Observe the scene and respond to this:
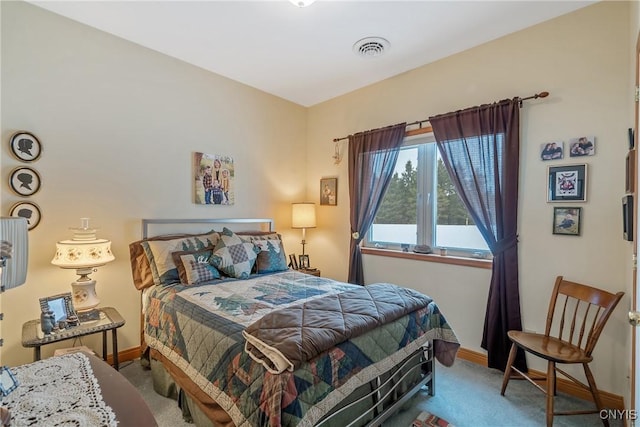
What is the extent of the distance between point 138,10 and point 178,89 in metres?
0.76

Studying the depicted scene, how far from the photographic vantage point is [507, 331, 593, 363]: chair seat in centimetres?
179

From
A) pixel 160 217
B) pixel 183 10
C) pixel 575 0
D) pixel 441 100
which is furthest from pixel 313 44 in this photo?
pixel 160 217

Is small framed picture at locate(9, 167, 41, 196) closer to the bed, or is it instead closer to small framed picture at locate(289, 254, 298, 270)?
the bed

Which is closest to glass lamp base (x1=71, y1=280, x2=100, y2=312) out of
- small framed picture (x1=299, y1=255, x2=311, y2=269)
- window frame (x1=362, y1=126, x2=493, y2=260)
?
small framed picture (x1=299, y1=255, x2=311, y2=269)

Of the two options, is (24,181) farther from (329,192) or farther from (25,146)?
(329,192)

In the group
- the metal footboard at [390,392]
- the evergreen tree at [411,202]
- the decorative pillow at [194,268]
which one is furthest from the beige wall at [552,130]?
the decorative pillow at [194,268]

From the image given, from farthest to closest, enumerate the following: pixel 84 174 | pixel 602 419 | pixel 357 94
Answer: pixel 357 94 → pixel 84 174 → pixel 602 419

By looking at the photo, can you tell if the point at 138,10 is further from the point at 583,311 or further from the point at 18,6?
the point at 583,311

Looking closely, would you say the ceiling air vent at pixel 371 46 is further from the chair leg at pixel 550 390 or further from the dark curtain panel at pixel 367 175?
the chair leg at pixel 550 390

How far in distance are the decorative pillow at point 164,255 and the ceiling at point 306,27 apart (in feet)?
5.88

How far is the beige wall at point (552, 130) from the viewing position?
202 cm

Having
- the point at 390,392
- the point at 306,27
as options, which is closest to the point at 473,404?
the point at 390,392

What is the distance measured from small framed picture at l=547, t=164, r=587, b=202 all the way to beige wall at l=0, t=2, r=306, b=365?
2933mm

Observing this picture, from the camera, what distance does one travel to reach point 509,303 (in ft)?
7.86
